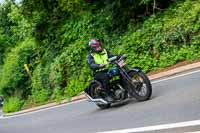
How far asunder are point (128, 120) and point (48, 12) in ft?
54.1

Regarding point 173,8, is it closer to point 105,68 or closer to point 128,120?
point 105,68

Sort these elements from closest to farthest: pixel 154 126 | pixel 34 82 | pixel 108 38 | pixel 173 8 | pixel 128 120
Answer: pixel 154 126, pixel 128 120, pixel 173 8, pixel 108 38, pixel 34 82

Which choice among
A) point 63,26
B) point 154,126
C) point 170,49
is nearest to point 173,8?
point 170,49

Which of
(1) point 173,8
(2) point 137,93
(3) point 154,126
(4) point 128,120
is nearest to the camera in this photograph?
(3) point 154,126

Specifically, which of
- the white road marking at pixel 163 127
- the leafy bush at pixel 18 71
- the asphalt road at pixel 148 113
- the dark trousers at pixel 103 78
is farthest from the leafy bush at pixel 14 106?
the white road marking at pixel 163 127

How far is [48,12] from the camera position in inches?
1009

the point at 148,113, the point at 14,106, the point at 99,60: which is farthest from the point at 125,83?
the point at 14,106

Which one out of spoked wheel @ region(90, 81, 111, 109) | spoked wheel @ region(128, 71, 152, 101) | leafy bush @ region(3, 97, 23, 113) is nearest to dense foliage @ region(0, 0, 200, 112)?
leafy bush @ region(3, 97, 23, 113)

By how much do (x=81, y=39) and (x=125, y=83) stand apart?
447 inches

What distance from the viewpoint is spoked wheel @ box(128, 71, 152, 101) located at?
10.6 metres

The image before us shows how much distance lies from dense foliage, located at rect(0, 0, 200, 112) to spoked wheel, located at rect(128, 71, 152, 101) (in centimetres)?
454

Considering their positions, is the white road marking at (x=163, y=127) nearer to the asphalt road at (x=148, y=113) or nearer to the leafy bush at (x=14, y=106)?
the asphalt road at (x=148, y=113)

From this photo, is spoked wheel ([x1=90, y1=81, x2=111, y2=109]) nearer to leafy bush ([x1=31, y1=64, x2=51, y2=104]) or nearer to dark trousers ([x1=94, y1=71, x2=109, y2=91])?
dark trousers ([x1=94, y1=71, x2=109, y2=91])

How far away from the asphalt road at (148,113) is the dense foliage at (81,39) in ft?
11.0
